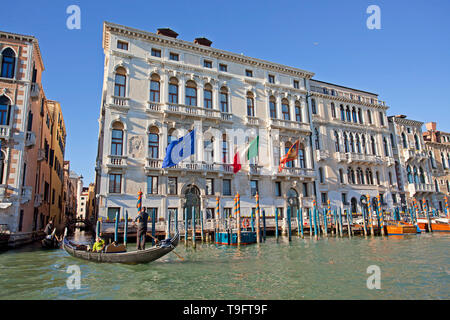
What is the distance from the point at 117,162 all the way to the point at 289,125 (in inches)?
563

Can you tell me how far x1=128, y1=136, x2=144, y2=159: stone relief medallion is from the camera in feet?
65.6

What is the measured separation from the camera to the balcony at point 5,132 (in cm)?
1534

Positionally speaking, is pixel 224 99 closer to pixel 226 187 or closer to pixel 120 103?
pixel 226 187

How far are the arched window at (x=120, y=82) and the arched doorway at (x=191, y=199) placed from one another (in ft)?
26.2

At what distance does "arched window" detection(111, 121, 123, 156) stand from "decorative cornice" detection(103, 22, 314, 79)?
Result: 19.6 ft

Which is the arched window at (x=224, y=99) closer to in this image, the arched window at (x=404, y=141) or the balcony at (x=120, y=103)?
the balcony at (x=120, y=103)

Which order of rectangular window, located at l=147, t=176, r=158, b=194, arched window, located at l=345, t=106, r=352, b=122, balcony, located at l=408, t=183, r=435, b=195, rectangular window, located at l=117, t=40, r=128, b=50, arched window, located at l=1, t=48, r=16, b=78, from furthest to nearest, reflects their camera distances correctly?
1. balcony, located at l=408, t=183, r=435, b=195
2. arched window, located at l=345, t=106, r=352, b=122
3. rectangular window, located at l=117, t=40, r=128, b=50
4. rectangular window, located at l=147, t=176, r=158, b=194
5. arched window, located at l=1, t=48, r=16, b=78

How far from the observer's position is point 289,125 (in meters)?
25.6

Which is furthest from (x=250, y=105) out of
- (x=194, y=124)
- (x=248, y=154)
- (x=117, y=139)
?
(x=117, y=139)

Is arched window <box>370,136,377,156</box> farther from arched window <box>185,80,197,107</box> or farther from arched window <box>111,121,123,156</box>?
arched window <box>111,121,123,156</box>

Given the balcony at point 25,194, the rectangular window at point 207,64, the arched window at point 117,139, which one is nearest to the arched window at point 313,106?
the rectangular window at point 207,64

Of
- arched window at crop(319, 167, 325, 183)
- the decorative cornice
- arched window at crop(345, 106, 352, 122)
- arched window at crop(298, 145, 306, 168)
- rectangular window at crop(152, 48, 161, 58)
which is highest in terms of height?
the decorative cornice

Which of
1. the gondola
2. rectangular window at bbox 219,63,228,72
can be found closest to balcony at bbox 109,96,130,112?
rectangular window at bbox 219,63,228,72
